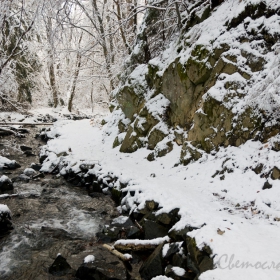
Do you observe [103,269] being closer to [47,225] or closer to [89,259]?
[89,259]

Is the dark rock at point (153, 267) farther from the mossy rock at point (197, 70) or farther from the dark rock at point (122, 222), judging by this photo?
the mossy rock at point (197, 70)

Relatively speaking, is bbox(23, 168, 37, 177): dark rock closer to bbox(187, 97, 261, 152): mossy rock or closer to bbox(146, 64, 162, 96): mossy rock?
bbox(146, 64, 162, 96): mossy rock

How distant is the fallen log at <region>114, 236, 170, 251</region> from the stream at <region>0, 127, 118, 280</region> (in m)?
0.66

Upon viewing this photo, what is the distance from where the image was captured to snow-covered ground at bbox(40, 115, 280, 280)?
3287 mm

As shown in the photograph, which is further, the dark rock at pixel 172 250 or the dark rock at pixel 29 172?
the dark rock at pixel 29 172

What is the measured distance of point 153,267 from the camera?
13.1 ft

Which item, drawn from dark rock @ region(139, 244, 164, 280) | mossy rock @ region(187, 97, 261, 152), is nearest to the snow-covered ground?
mossy rock @ region(187, 97, 261, 152)

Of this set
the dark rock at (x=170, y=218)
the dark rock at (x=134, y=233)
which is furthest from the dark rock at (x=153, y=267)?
the dark rock at (x=134, y=233)

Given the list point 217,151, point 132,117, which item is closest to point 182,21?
point 132,117

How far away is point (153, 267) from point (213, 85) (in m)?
4.64

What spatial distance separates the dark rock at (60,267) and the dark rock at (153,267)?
1202 mm

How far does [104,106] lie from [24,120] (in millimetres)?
14116

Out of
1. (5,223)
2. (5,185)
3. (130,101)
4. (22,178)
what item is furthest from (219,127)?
(22,178)

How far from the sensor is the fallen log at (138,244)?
456 centimetres
